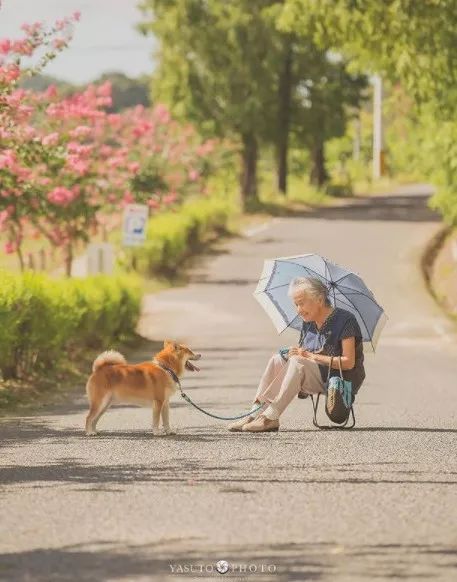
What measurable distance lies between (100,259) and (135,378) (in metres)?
21.0

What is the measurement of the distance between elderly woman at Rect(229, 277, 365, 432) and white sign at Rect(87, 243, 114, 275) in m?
20.0

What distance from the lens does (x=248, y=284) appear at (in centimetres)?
4409

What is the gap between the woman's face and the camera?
12.5 metres

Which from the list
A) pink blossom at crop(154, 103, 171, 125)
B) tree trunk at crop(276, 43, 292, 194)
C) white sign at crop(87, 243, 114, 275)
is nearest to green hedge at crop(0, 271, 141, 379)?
white sign at crop(87, 243, 114, 275)

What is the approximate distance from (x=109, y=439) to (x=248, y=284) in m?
31.4

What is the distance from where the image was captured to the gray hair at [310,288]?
12.5 meters

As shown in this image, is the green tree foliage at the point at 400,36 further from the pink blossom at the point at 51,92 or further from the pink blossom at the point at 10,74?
the pink blossom at the point at 10,74

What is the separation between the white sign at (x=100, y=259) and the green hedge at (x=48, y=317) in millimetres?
4249

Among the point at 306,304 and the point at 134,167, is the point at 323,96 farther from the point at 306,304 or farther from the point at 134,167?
the point at 306,304

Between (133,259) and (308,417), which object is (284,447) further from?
(133,259)

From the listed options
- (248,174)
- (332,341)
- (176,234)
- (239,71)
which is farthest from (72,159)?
(248,174)

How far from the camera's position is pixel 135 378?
479 inches

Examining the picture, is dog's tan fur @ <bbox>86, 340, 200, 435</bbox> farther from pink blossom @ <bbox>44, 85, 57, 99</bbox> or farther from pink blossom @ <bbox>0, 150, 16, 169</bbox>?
pink blossom @ <bbox>44, 85, 57, 99</bbox>

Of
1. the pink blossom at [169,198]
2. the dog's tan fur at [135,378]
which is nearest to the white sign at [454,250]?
the pink blossom at [169,198]
